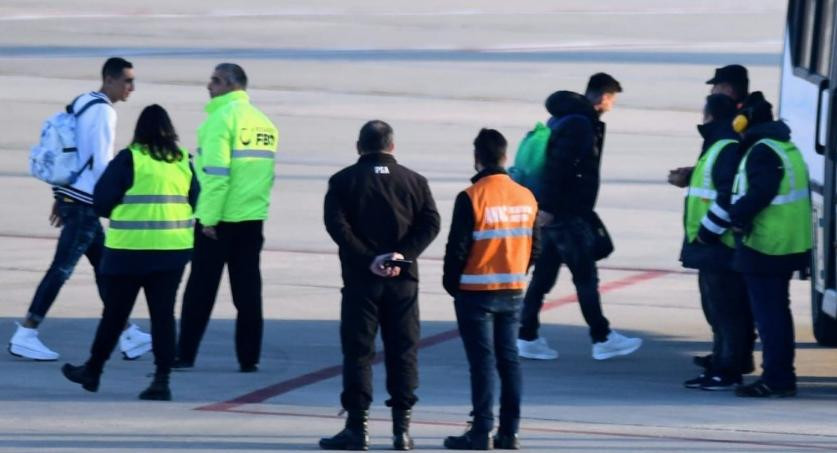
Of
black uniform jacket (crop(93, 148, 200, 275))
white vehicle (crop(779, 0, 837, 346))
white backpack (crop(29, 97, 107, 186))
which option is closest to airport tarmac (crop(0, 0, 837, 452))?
white vehicle (crop(779, 0, 837, 346))

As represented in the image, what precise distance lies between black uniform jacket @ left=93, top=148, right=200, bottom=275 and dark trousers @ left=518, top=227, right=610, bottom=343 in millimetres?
2655

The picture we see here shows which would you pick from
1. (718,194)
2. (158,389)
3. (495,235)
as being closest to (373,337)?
(495,235)

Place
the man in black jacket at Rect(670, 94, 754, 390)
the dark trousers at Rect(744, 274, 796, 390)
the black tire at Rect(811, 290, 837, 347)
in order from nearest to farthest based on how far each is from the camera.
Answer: the dark trousers at Rect(744, 274, 796, 390)
the man in black jacket at Rect(670, 94, 754, 390)
the black tire at Rect(811, 290, 837, 347)

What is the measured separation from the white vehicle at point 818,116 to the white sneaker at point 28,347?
14.9 feet

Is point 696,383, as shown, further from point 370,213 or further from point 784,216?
point 370,213

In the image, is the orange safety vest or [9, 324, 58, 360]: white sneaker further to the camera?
[9, 324, 58, 360]: white sneaker

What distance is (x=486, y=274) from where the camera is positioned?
27.1 ft

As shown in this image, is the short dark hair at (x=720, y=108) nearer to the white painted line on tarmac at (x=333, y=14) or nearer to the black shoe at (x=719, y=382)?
the black shoe at (x=719, y=382)

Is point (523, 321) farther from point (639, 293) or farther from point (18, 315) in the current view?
point (18, 315)

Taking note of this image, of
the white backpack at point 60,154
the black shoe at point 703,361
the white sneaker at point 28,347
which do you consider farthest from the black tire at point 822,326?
the white sneaker at point 28,347

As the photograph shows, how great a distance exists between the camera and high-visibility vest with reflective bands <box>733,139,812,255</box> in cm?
949

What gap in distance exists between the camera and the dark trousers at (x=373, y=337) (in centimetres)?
822

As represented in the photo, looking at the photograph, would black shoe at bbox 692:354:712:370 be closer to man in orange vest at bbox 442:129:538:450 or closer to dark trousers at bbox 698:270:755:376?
dark trousers at bbox 698:270:755:376

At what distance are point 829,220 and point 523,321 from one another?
2.03 metres
